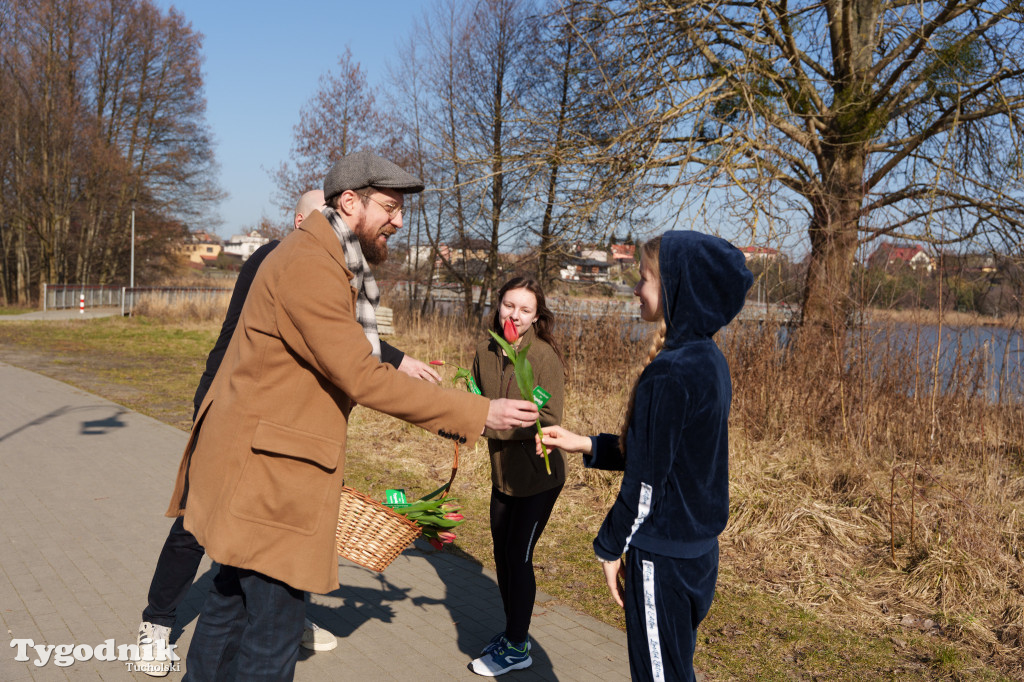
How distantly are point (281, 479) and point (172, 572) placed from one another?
1.54 metres

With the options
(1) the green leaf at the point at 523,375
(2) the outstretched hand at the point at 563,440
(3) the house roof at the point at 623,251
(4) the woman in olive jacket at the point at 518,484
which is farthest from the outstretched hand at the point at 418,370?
A: (3) the house roof at the point at 623,251

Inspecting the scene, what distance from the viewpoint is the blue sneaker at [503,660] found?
386 centimetres

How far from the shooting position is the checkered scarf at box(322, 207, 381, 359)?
272cm

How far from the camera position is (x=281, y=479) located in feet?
8.27

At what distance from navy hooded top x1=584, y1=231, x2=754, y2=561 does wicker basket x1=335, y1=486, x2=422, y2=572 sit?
1048 mm

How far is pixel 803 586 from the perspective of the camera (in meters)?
5.10

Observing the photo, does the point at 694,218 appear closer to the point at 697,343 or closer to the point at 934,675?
the point at 934,675

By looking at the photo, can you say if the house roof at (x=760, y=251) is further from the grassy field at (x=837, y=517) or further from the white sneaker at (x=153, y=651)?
the white sneaker at (x=153, y=651)

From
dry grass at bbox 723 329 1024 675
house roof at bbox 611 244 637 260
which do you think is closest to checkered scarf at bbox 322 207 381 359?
dry grass at bbox 723 329 1024 675

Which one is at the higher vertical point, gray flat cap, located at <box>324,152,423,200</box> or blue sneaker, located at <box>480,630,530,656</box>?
gray flat cap, located at <box>324,152,423,200</box>

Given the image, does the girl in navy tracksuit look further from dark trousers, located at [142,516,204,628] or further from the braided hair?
dark trousers, located at [142,516,204,628]

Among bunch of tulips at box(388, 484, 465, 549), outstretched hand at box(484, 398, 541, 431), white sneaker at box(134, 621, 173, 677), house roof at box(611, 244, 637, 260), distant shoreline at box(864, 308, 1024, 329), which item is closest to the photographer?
outstretched hand at box(484, 398, 541, 431)

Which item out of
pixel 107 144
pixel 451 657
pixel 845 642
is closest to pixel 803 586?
pixel 845 642

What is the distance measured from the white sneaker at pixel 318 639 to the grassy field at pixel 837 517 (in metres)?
1.56
